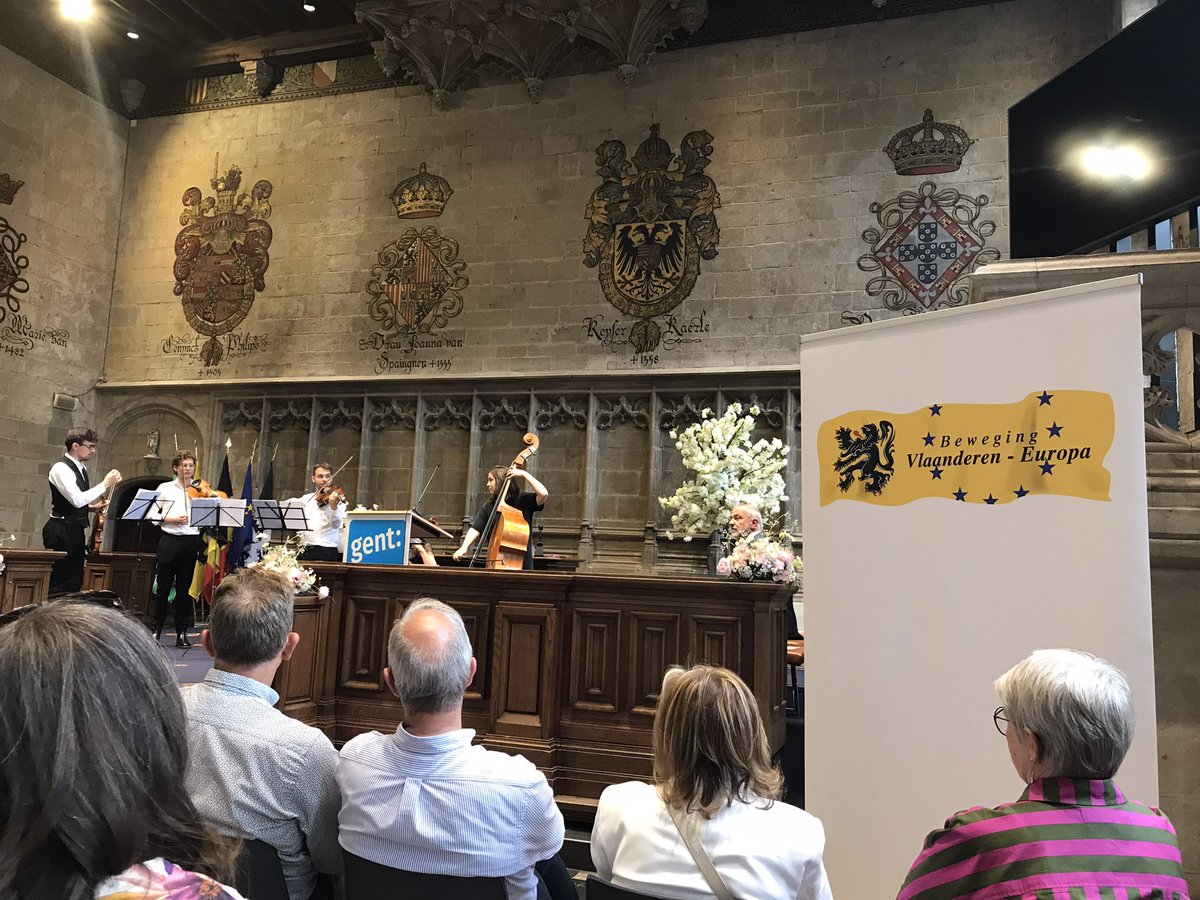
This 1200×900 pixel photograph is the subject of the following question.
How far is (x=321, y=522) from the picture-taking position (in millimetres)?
7492

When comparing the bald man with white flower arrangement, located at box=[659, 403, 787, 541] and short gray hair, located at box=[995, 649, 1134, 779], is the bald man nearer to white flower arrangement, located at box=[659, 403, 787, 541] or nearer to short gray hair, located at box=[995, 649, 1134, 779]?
short gray hair, located at box=[995, 649, 1134, 779]

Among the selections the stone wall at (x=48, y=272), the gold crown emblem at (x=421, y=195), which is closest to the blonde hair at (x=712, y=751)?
the gold crown emblem at (x=421, y=195)

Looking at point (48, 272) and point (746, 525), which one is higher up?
point (48, 272)

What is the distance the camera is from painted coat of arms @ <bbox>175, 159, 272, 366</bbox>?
437 inches

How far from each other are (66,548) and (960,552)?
711 cm

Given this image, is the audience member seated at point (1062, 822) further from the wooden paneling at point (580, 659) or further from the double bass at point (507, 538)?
the double bass at point (507, 538)

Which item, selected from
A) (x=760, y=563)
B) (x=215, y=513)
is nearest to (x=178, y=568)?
(x=215, y=513)

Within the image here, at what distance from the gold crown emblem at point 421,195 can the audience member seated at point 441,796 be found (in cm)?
950

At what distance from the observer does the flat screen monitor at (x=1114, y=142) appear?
9.93ft

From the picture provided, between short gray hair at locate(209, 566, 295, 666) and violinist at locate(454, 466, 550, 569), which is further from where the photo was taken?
violinist at locate(454, 466, 550, 569)

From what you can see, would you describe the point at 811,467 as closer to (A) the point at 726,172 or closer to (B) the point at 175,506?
(B) the point at 175,506

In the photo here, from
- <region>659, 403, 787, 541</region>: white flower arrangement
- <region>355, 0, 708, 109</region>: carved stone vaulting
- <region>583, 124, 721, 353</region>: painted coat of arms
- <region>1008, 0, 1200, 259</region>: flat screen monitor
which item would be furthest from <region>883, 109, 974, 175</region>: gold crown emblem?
<region>1008, 0, 1200, 259</region>: flat screen monitor

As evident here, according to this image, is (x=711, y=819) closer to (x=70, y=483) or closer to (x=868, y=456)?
(x=868, y=456)

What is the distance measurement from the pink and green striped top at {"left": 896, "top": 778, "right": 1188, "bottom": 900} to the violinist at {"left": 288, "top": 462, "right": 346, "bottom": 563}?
6.68 meters
